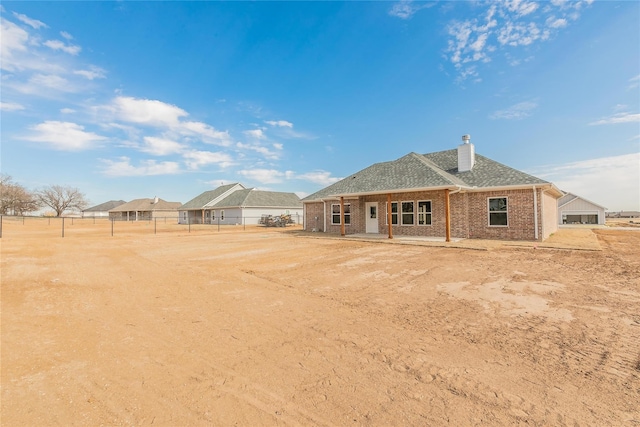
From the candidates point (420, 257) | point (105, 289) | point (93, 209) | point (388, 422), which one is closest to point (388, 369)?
point (388, 422)

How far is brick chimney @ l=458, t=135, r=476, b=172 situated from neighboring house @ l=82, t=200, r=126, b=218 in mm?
98324

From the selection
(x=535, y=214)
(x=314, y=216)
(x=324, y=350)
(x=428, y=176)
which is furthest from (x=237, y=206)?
(x=324, y=350)

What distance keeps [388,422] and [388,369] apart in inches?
31.4

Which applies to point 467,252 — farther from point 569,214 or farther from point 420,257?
point 569,214

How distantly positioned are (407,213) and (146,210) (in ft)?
202

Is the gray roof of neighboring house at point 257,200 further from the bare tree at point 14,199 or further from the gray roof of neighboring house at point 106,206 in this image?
the gray roof of neighboring house at point 106,206

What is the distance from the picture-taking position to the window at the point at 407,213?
16873 mm

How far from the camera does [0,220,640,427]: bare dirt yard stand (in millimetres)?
2457

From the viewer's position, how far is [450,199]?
1584 centimetres

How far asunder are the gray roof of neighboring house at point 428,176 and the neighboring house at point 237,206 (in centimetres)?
1891

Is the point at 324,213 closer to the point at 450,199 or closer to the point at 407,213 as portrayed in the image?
the point at 407,213

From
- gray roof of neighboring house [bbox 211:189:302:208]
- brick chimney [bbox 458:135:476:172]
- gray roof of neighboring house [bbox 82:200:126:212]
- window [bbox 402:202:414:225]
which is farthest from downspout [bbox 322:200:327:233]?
gray roof of neighboring house [bbox 82:200:126:212]

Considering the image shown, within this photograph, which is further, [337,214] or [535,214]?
[337,214]

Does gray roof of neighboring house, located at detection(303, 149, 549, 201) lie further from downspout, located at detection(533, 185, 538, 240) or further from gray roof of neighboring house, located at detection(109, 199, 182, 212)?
gray roof of neighboring house, located at detection(109, 199, 182, 212)
